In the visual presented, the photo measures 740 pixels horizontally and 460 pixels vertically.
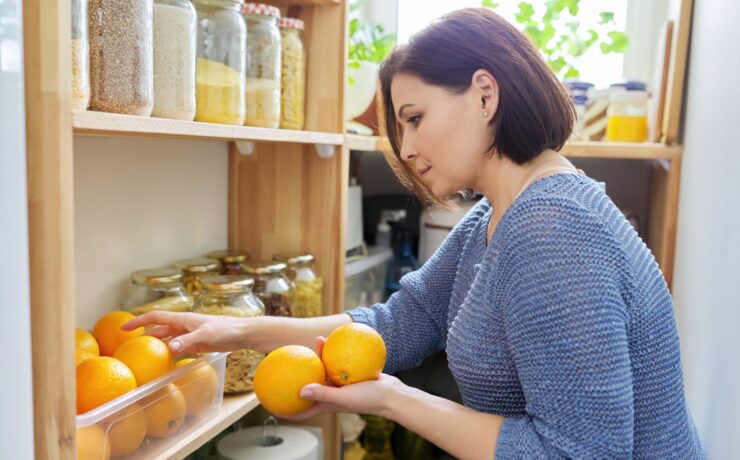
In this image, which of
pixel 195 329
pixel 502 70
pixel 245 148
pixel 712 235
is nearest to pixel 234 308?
pixel 195 329

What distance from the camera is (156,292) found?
48.6 inches

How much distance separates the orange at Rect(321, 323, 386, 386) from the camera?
93cm

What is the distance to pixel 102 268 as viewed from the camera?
1.25 meters

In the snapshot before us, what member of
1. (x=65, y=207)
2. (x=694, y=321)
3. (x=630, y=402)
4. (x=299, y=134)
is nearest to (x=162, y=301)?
(x=299, y=134)

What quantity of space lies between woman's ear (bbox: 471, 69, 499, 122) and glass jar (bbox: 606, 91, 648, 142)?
877 mm

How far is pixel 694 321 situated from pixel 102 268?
3.30ft

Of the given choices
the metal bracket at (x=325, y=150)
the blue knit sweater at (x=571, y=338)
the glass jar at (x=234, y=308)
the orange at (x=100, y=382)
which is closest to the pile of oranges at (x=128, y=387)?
the orange at (x=100, y=382)

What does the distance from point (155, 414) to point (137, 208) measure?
1.61ft

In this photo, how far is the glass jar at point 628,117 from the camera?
5.63ft

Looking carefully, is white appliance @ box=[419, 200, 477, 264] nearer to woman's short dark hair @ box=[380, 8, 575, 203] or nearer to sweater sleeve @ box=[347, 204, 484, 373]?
sweater sleeve @ box=[347, 204, 484, 373]

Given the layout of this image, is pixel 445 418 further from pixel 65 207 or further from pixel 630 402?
pixel 65 207

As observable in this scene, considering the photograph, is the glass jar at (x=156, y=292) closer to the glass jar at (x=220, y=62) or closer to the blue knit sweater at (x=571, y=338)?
the glass jar at (x=220, y=62)

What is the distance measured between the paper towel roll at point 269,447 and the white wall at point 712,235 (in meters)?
0.69

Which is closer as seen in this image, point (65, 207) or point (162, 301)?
point (65, 207)
